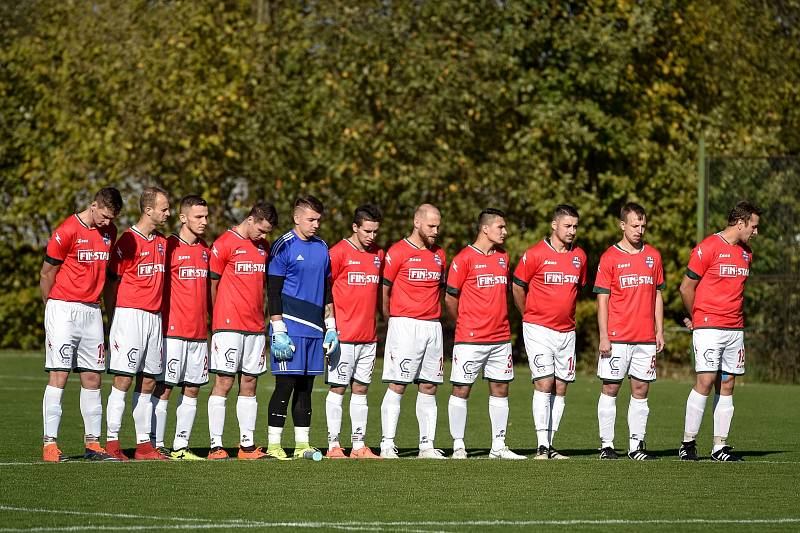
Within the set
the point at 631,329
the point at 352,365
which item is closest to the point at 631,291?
the point at 631,329

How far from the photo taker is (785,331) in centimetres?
2261

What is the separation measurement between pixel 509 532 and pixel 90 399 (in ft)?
15.4

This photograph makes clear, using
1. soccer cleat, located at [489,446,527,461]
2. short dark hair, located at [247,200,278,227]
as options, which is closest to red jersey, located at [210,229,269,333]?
short dark hair, located at [247,200,278,227]

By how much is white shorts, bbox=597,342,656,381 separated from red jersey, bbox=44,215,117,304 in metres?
4.56

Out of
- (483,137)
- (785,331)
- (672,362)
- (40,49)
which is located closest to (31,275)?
(40,49)

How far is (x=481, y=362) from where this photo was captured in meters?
12.8

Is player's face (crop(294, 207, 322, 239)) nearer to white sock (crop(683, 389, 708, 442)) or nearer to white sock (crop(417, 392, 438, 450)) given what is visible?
white sock (crop(417, 392, 438, 450))

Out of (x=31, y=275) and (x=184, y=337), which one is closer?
(x=184, y=337)

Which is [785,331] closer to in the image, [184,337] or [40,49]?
[184,337]

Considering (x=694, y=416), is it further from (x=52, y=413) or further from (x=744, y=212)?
(x=52, y=413)

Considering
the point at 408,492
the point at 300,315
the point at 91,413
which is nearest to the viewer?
the point at 408,492

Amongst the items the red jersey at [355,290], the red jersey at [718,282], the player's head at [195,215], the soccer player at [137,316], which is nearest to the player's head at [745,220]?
the red jersey at [718,282]

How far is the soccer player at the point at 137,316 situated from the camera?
1200 cm

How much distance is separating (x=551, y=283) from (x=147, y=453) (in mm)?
3917
